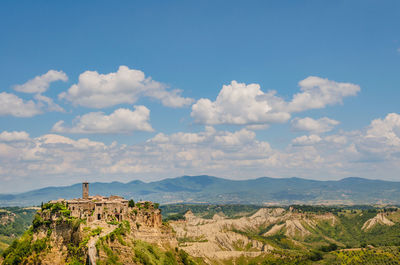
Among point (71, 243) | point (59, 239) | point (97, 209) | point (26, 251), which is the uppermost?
point (97, 209)

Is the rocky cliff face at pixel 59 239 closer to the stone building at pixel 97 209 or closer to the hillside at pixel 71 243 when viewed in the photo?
the hillside at pixel 71 243

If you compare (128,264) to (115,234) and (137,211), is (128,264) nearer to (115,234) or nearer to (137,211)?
(115,234)

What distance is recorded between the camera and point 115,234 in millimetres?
92000

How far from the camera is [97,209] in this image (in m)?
97.2

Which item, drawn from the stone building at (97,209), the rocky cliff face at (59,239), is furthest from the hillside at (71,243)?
the stone building at (97,209)

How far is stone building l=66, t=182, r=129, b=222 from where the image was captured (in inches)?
3706

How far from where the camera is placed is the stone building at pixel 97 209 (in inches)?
3706

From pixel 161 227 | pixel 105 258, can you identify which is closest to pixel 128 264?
pixel 105 258

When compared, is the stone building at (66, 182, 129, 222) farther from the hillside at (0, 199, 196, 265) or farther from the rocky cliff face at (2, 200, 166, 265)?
the rocky cliff face at (2, 200, 166, 265)

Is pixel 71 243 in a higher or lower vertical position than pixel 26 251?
higher

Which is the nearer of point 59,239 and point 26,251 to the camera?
point 26,251

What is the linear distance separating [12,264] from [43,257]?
23.4 ft

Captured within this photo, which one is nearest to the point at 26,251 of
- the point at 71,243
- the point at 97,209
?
the point at 71,243

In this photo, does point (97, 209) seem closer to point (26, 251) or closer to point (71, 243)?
point (71, 243)
